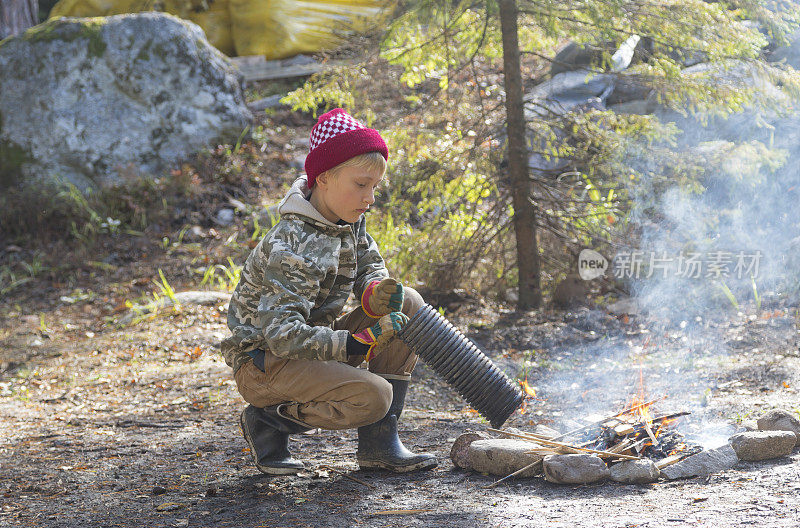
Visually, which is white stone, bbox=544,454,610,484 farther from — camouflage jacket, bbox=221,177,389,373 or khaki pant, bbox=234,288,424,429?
camouflage jacket, bbox=221,177,389,373

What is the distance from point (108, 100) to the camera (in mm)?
9406

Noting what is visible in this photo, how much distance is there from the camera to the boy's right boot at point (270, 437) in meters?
3.28

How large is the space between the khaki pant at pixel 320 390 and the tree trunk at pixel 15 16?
940cm

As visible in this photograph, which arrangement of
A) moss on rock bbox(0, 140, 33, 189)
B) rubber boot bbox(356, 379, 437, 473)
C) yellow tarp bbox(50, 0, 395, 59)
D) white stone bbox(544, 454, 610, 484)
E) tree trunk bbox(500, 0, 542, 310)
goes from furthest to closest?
yellow tarp bbox(50, 0, 395, 59), moss on rock bbox(0, 140, 33, 189), tree trunk bbox(500, 0, 542, 310), rubber boot bbox(356, 379, 437, 473), white stone bbox(544, 454, 610, 484)

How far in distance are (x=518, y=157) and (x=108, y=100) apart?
5.79 metres

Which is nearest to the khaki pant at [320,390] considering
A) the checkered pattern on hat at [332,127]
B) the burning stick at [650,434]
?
the checkered pattern on hat at [332,127]

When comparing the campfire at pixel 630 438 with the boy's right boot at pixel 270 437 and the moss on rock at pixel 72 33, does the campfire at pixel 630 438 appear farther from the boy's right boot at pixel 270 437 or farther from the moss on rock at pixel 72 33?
the moss on rock at pixel 72 33

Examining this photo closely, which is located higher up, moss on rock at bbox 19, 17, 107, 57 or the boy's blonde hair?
moss on rock at bbox 19, 17, 107, 57

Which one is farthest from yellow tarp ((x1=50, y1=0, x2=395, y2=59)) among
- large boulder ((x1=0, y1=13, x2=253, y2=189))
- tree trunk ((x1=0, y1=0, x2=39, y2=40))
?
large boulder ((x1=0, y1=13, x2=253, y2=189))

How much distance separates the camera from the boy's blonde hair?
3.12 metres

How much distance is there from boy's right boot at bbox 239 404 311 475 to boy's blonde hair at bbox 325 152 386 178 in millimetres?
1022

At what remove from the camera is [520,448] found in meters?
3.18

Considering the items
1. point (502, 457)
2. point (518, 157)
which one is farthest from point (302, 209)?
point (518, 157)

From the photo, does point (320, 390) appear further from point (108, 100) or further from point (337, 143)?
point (108, 100)
